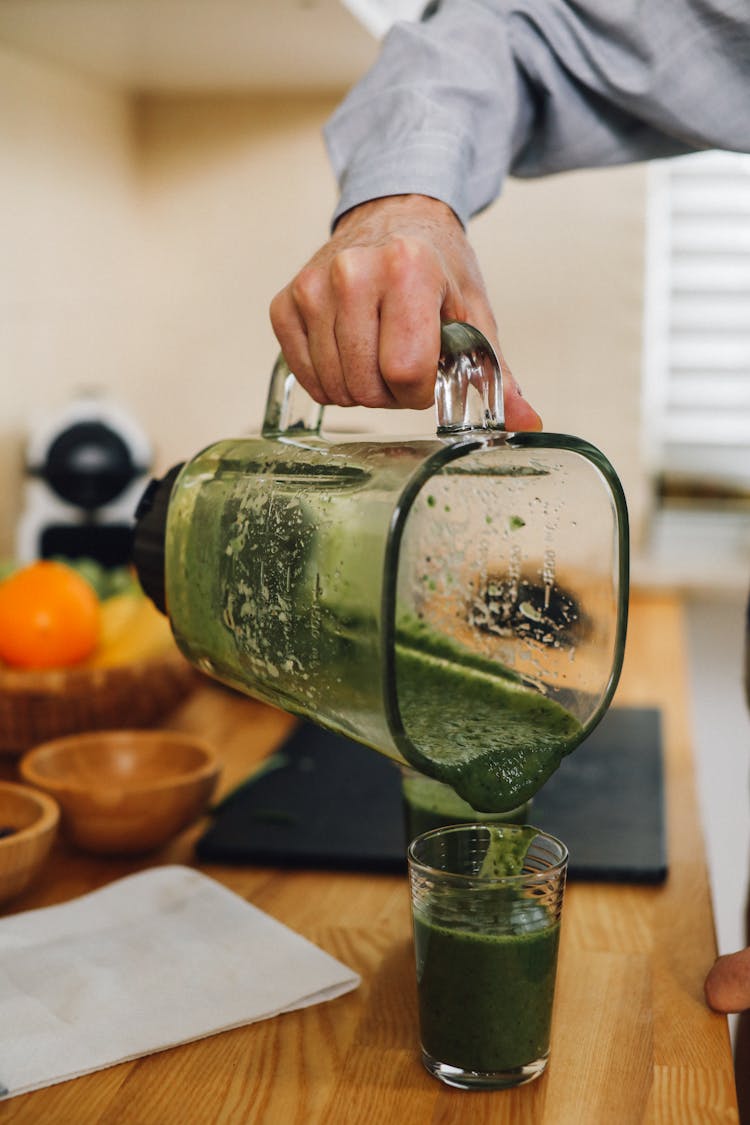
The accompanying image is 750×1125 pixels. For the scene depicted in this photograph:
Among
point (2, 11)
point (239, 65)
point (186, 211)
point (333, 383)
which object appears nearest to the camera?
point (333, 383)

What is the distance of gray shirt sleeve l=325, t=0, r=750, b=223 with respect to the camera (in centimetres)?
88

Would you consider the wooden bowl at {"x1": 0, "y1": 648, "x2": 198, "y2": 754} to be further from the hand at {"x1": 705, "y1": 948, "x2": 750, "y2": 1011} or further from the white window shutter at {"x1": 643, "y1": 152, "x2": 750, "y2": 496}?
the white window shutter at {"x1": 643, "y1": 152, "x2": 750, "y2": 496}

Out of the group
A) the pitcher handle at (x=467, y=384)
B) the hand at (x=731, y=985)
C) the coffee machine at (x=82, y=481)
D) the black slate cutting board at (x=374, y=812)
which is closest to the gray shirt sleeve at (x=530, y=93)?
the pitcher handle at (x=467, y=384)

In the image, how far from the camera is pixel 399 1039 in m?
0.71

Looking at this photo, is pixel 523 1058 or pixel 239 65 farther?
pixel 239 65

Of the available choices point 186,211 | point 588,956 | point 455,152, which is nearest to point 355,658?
point 588,956

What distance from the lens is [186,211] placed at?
83.5 inches

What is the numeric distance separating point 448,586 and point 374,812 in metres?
0.43

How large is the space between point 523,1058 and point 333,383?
40 cm

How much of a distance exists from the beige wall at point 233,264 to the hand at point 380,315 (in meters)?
1.16

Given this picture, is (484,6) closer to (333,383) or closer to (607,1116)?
(333,383)

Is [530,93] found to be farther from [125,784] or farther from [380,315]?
[125,784]

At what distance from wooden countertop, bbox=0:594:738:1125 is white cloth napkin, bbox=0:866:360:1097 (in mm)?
12

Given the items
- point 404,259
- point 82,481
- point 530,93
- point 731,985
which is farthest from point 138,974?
point 82,481
